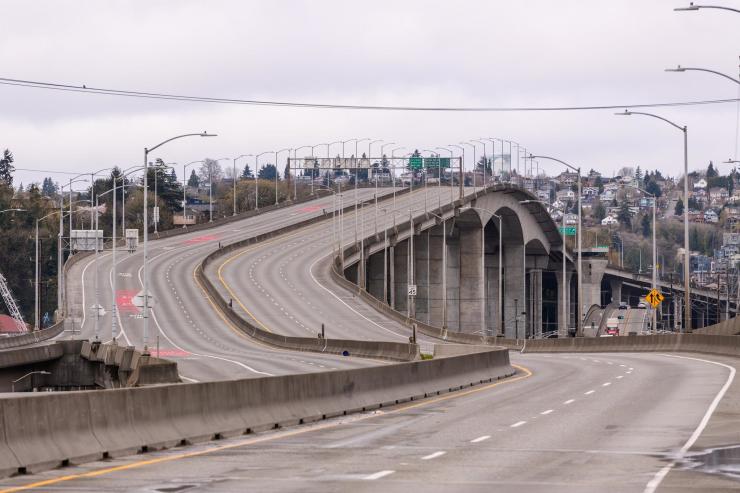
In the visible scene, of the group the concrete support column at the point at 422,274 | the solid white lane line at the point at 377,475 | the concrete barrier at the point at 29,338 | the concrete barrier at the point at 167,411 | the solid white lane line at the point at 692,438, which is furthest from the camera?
the concrete support column at the point at 422,274

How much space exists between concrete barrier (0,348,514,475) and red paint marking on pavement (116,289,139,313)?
2723 inches

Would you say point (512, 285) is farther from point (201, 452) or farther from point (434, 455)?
point (434, 455)

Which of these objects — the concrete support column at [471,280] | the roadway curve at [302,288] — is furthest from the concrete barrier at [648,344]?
the concrete support column at [471,280]

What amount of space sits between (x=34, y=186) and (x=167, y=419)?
181341 millimetres

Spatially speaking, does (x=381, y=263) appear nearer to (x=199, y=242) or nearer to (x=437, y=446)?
(x=199, y=242)

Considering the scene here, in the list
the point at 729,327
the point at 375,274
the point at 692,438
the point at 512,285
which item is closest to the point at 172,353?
the point at 729,327

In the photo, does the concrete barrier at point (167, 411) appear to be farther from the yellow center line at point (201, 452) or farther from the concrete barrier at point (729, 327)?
the concrete barrier at point (729, 327)

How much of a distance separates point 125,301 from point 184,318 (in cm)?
826

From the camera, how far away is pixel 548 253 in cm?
19725

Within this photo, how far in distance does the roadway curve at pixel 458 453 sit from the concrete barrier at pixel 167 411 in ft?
1.47

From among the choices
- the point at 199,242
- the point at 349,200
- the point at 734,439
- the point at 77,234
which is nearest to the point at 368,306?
the point at 77,234

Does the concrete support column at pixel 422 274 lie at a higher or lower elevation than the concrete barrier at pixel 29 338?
higher

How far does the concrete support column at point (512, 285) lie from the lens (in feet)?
590

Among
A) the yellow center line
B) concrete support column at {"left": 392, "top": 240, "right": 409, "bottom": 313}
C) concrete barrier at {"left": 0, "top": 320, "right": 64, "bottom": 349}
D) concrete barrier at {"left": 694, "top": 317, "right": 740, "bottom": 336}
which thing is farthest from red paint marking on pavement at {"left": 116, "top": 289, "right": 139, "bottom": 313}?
the yellow center line
